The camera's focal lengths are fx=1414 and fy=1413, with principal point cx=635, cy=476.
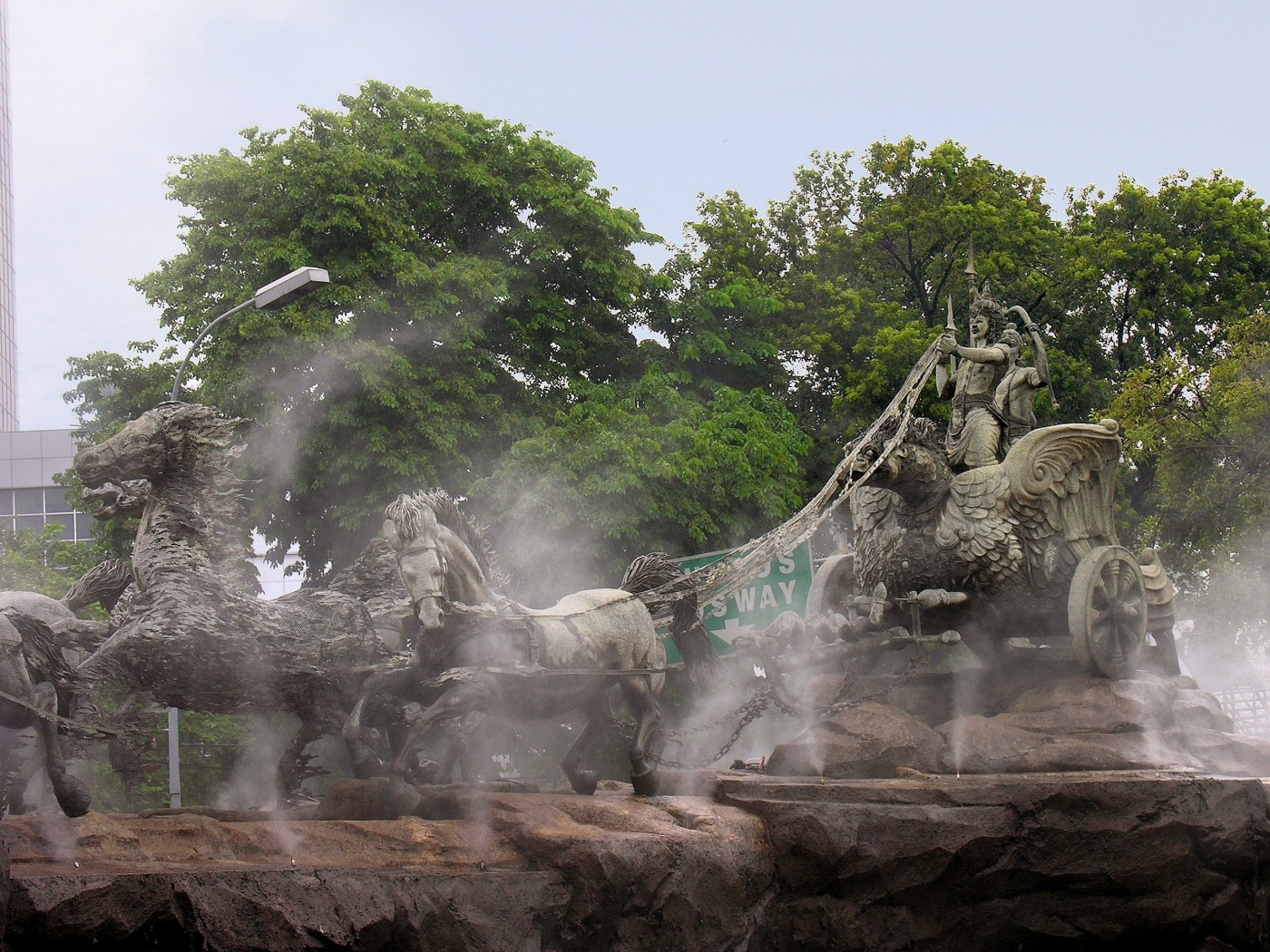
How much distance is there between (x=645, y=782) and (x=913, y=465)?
2919mm

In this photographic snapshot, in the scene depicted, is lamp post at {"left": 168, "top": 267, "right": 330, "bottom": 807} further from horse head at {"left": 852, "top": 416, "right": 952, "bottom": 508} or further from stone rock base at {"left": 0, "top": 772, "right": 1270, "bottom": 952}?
stone rock base at {"left": 0, "top": 772, "right": 1270, "bottom": 952}

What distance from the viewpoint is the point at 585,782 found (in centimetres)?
825

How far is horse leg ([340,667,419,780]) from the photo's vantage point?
25.8 feet

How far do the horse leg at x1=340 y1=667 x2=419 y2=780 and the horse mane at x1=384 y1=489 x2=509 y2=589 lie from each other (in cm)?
81

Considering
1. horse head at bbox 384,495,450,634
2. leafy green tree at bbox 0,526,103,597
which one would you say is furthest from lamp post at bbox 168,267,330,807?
leafy green tree at bbox 0,526,103,597

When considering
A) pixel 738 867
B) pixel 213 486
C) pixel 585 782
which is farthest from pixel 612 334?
pixel 738 867

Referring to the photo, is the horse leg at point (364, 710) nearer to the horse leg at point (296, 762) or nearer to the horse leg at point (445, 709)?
the horse leg at point (445, 709)

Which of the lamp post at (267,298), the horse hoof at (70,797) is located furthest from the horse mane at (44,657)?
the lamp post at (267,298)

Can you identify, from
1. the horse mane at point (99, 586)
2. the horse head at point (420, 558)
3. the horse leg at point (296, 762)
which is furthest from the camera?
the horse mane at point (99, 586)

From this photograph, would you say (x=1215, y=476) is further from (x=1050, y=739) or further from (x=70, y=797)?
(x=70, y=797)

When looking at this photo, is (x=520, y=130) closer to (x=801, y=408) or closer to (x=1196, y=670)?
(x=801, y=408)

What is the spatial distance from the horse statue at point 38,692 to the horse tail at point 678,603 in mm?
3672

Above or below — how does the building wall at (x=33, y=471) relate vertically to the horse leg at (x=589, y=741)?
above

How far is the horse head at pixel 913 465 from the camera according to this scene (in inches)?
368
